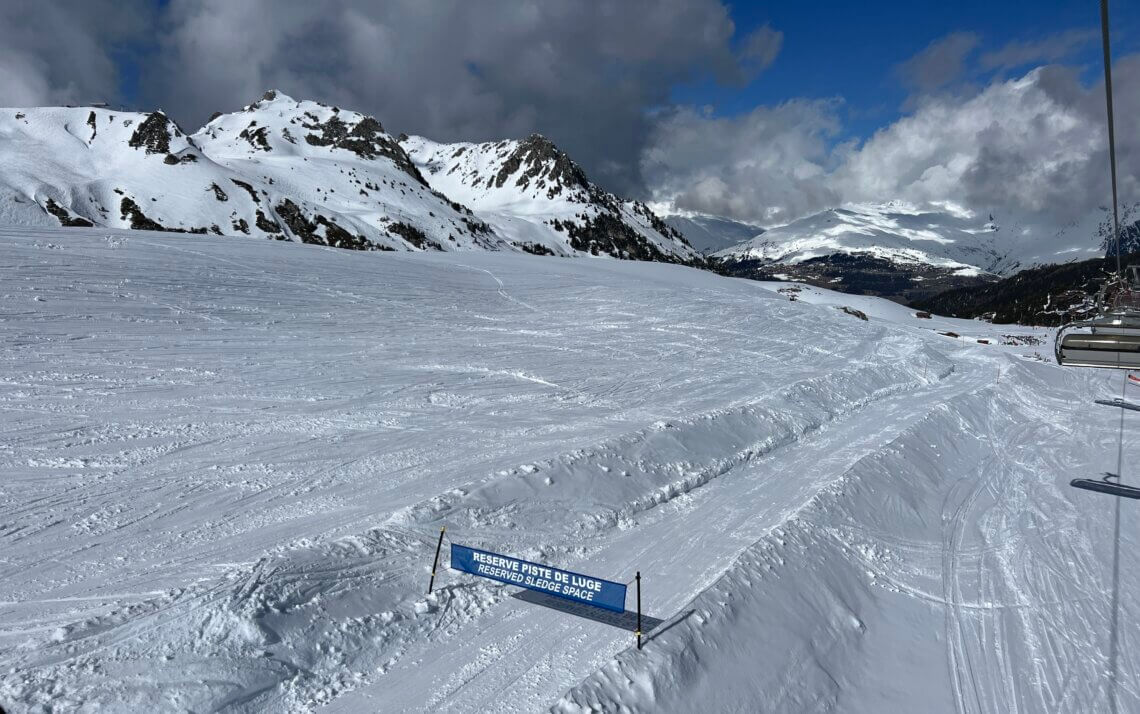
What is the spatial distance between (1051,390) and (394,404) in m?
38.0

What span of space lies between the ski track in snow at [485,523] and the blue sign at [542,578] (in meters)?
0.60

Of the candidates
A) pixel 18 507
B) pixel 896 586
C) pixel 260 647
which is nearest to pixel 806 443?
pixel 896 586

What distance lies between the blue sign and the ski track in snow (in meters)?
0.60

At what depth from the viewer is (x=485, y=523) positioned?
12.0 m

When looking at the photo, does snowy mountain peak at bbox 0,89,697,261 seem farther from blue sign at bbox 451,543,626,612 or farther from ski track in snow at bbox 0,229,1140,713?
blue sign at bbox 451,543,626,612

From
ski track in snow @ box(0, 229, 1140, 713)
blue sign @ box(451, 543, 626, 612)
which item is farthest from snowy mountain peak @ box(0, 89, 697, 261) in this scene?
blue sign @ box(451, 543, 626, 612)

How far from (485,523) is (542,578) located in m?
3.15

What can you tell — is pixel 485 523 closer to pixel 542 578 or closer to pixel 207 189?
pixel 542 578

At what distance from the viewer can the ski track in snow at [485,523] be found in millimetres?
8031

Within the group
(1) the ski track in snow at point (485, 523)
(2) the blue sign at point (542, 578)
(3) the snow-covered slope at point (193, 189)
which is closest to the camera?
(1) the ski track in snow at point (485, 523)

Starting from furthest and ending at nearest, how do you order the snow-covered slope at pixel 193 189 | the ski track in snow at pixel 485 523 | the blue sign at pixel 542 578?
the snow-covered slope at pixel 193 189
the blue sign at pixel 542 578
the ski track in snow at pixel 485 523

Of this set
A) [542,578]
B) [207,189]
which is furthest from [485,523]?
[207,189]

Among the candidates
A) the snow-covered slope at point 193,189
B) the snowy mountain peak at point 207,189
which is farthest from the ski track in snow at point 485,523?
the snowy mountain peak at point 207,189

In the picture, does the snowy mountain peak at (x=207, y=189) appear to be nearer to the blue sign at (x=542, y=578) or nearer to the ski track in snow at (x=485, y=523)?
the ski track in snow at (x=485, y=523)
